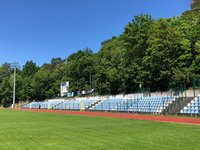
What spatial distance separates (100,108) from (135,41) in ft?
43.6

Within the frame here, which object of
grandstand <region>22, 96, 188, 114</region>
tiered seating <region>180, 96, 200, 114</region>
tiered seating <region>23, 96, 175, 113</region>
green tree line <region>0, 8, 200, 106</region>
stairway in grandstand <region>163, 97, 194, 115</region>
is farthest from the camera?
green tree line <region>0, 8, 200, 106</region>

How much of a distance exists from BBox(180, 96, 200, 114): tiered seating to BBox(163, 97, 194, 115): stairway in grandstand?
1.27 metres

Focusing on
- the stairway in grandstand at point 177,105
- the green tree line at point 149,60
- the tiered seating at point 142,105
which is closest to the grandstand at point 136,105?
the tiered seating at point 142,105

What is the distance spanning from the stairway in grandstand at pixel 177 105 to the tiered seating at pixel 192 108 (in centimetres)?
127

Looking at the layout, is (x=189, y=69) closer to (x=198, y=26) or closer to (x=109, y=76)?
(x=198, y=26)

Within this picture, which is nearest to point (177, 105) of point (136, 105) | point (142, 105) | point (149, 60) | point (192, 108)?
point (192, 108)

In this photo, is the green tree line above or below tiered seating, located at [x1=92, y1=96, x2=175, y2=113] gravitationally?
above

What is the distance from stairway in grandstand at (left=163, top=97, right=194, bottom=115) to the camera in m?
35.3

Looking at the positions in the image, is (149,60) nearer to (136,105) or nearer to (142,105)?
(136,105)

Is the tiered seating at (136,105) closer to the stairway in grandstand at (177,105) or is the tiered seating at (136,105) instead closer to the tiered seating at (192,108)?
the stairway in grandstand at (177,105)

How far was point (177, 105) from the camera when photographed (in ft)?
121

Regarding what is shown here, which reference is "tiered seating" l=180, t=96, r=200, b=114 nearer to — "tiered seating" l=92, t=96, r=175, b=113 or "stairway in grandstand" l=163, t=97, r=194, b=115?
"stairway in grandstand" l=163, t=97, r=194, b=115

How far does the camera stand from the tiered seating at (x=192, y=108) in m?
31.7

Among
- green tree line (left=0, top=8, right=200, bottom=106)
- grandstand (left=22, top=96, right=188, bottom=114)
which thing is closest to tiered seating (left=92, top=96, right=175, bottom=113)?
grandstand (left=22, top=96, right=188, bottom=114)
